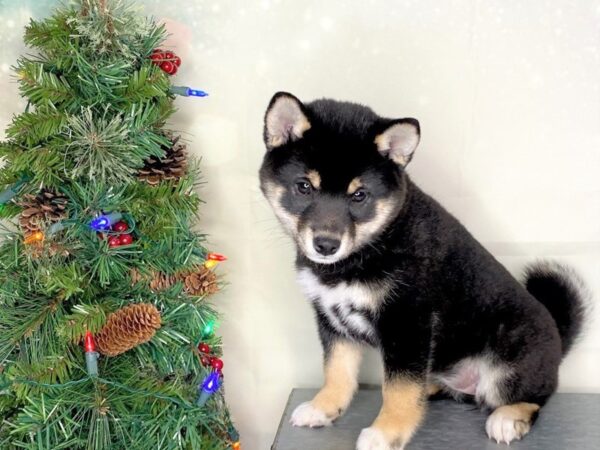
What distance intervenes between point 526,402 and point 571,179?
686 millimetres

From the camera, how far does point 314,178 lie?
57.7 inches

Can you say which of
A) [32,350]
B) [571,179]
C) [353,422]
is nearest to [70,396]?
[32,350]

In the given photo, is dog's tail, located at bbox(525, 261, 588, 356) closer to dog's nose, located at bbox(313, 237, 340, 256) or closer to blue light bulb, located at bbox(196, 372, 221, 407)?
dog's nose, located at bbox(313, 237, 340, 256)

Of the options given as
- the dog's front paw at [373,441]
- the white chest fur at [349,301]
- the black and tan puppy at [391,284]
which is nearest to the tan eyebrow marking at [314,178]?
the black and tan puppy at [391,284]

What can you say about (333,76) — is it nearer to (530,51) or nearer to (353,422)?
(530,51)

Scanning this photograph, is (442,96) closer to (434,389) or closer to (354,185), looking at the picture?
(354,185)

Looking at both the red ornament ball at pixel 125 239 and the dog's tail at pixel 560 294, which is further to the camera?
the dog's tail at pixel 560 294

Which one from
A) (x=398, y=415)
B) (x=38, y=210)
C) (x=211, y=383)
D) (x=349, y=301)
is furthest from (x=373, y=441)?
(x=38, y=210)

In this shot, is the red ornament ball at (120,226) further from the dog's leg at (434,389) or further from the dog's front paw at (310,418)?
the dog's leg at (434,389)

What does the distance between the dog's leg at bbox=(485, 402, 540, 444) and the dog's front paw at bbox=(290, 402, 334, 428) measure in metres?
0.42

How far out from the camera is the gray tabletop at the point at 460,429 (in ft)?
5.14

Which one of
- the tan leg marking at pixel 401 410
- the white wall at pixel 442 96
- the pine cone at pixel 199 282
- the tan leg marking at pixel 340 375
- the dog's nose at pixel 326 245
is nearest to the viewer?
the dog's nose at pixel 326 245

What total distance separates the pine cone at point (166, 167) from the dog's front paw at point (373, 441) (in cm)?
78

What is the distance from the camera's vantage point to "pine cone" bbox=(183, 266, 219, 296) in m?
1.62
